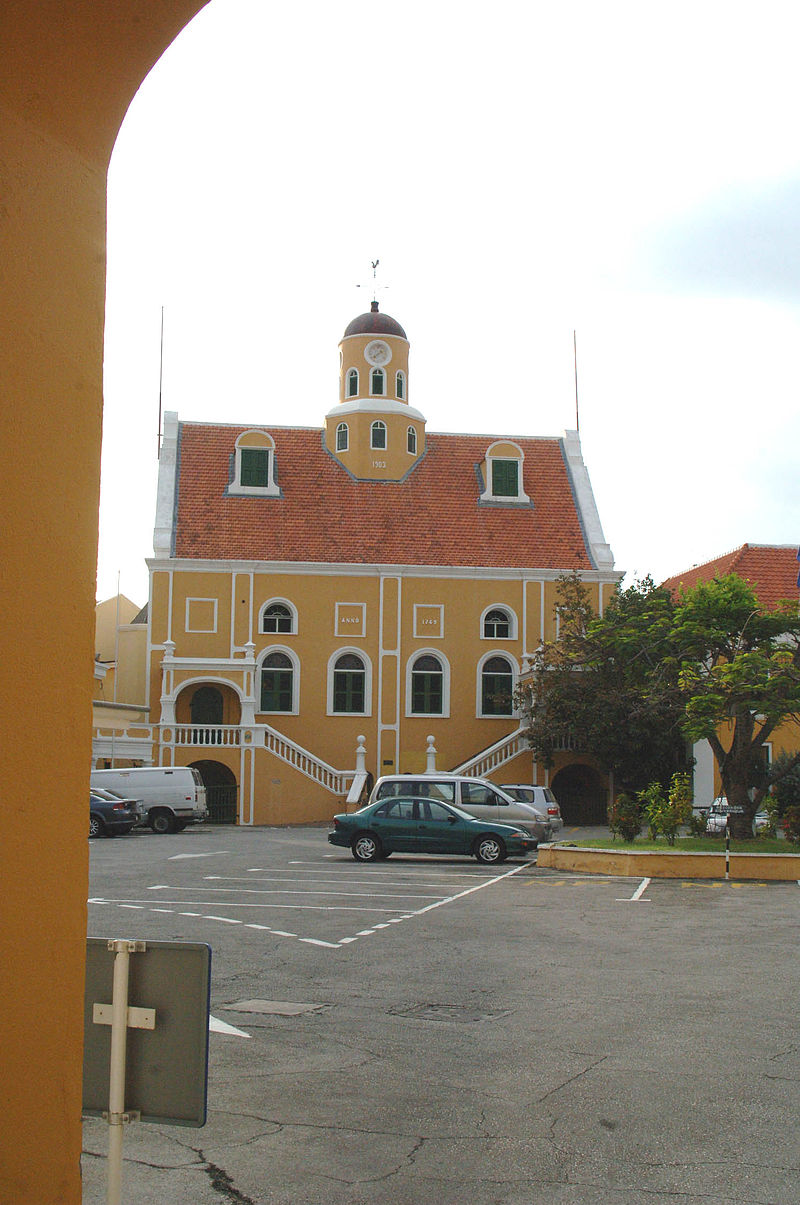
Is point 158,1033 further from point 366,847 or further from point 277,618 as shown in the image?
point 277,618

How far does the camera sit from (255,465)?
146 ft

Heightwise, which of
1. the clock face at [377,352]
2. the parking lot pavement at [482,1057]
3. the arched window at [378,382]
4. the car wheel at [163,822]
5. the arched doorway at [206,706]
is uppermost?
the clock face at [377,352]

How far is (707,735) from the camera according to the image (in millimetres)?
24875

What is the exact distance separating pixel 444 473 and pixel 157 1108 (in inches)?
1678

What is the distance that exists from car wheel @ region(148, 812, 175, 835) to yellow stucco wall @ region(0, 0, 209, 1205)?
29.5 meters

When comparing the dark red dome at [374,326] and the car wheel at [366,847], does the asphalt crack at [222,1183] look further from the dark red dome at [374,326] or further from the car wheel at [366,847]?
the dark red dome at [374,326]

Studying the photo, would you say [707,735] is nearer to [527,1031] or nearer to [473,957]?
[473,957]

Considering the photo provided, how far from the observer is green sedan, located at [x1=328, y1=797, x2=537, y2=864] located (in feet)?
79.3

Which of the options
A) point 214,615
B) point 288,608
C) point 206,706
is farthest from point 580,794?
point 214,615

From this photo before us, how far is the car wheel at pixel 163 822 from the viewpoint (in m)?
32.8

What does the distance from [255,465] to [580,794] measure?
16.2m

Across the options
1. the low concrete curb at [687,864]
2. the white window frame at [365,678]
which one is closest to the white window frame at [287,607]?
the white window frame at [365,678]

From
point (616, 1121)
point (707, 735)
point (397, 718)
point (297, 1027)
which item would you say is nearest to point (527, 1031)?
point (297, 1027)

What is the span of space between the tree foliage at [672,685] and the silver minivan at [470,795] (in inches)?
137
